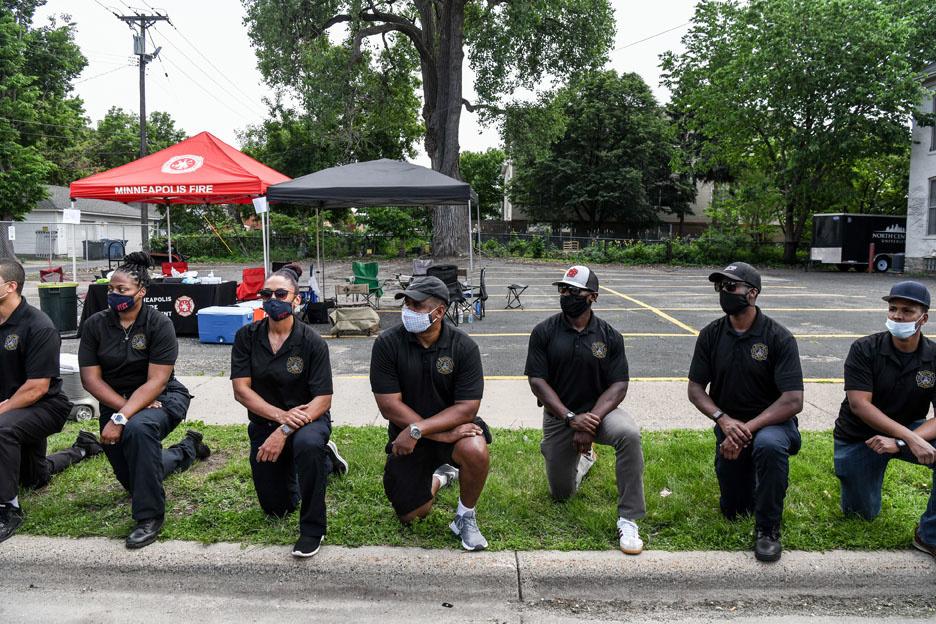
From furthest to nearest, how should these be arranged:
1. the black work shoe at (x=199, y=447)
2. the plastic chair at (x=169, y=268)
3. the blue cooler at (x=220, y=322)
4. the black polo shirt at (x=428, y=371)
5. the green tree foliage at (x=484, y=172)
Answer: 1. the green tree foliage at (x=484, y=172)
2. the plastic chair at (x=169, y=268)
3. the blue cooler at (x=220, y=322)
4. the black work shoe at (x=199, y=447)
5. the black polo shirt at (x=428, y=371)

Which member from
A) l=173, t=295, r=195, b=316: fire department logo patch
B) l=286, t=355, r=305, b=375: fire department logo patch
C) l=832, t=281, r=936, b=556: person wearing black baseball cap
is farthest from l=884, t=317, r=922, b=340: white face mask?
l=173, t=295, r=195, b=316: fire department logo patch

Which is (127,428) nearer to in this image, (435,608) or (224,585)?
(224,585)

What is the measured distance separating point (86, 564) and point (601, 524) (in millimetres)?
2939

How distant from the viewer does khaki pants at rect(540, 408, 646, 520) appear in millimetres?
3945

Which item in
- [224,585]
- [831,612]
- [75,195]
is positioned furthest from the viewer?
[75,195]

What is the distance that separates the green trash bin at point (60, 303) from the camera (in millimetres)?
10969

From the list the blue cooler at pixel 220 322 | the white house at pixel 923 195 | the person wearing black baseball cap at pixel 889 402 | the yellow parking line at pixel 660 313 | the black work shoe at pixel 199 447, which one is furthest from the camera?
the white house at pixel 923 195

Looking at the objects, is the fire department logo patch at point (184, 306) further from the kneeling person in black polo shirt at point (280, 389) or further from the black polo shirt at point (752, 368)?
the black polo shirt at point (752, 368)

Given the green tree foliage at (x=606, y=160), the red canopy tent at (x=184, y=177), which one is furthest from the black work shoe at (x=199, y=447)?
the green tree foliage at (x=606, y=160)

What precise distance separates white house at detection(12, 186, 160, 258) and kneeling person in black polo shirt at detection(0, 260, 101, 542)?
32088 millimetres

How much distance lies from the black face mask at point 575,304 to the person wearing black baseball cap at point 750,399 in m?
0.75

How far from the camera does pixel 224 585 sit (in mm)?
3693

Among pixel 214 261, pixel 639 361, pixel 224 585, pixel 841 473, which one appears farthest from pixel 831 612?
pixel 214 261

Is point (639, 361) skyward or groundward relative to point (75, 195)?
groundward
